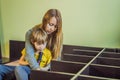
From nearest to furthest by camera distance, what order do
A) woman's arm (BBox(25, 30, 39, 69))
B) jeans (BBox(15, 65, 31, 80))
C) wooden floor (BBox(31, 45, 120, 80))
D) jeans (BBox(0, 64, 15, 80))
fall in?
wooden floor (BBox(31, 45, 120, 80)) → jeans (BBox(15, 65, 31, 80)) → woman's arm (BBox(25, 30, 39, 69)) → jeans (BBox(0, 64, 15, 80))

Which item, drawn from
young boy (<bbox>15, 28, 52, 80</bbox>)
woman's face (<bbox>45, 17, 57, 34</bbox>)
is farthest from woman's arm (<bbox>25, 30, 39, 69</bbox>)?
woman's face (<bbox>45, 17, 57, 34</bbox>)

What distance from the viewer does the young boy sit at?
1.72 meters

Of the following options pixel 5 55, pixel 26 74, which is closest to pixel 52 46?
pixel 26 74

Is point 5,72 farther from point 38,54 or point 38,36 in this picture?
point 38,36

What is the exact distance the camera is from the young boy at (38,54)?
1.72 metres

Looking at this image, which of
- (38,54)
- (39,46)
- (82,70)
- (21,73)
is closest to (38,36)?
(39,46)

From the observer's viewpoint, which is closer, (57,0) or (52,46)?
(52,46)

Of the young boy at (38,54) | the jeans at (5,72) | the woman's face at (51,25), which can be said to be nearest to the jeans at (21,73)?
the young boy at (38,54)

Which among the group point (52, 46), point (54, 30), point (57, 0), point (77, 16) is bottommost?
point (52, 46)

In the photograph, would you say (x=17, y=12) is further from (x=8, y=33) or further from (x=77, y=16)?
(x=77, y=16)

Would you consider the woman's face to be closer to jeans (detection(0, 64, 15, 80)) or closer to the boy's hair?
the boy's hair

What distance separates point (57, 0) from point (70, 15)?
246 millimetres

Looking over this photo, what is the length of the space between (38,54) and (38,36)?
0.65ft

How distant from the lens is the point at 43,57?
6.35ft
